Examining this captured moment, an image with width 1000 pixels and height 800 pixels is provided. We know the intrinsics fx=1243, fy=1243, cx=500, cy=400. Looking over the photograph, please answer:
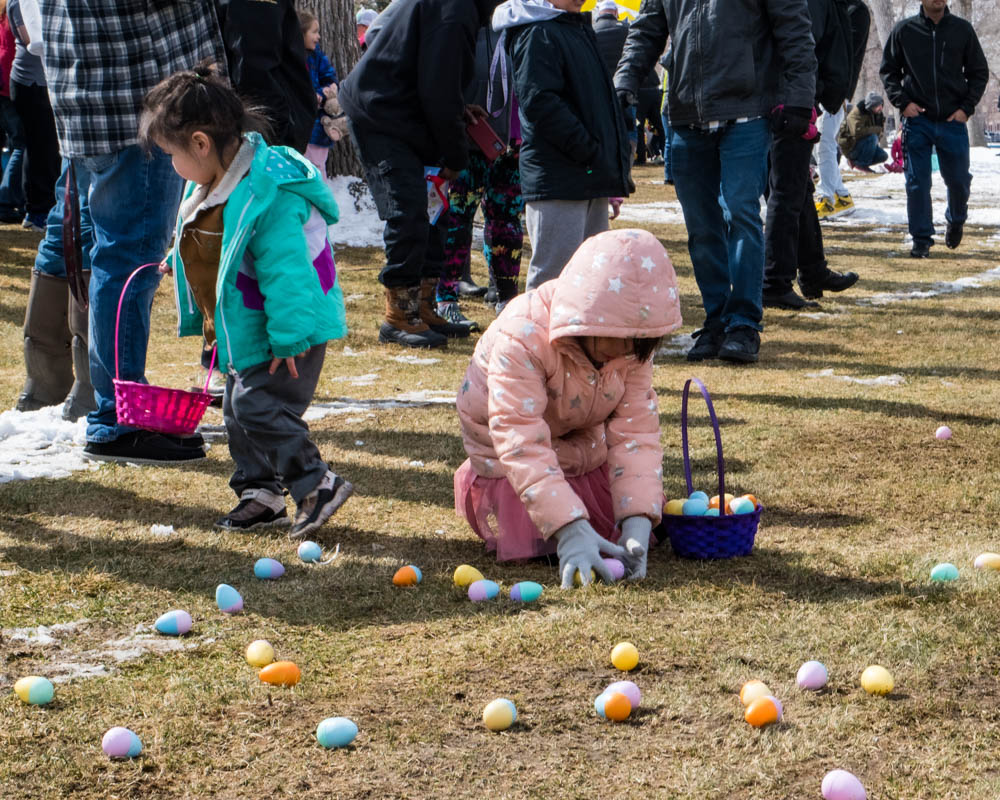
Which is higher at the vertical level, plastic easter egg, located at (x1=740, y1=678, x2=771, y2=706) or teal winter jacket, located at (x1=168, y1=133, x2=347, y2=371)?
teal winter jacket, located at (x1=168, y1=133, x2=347, y2=371)

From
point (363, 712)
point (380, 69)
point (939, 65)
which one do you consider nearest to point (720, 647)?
point (363, 712)

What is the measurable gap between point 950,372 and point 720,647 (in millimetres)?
3840

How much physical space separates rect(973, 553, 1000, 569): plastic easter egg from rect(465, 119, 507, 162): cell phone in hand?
171 inches

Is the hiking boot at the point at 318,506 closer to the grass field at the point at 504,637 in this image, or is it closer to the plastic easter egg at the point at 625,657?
the grass field at the point at 504,637

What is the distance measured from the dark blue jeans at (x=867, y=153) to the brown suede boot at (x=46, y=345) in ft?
64.9

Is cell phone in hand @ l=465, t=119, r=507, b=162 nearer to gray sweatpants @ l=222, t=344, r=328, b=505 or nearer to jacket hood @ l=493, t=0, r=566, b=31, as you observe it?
jacket hood @ l=493, t=0, r=566, b=31

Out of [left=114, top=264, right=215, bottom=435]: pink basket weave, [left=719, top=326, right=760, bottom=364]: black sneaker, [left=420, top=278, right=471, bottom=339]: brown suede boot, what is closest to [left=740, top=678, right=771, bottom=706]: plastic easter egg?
[left=114, top=264, right=215, bottom=435]: pink basket weave

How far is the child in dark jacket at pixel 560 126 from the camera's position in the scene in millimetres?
5637

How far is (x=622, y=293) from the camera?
3.19 m

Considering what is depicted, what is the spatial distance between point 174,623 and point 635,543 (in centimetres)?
121

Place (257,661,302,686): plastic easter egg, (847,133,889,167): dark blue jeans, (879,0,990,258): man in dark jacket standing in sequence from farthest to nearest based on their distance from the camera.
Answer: (847,133,889,167): dark blue jeans
(879,0,990,258): man in dark jacket standing
(257,661,302,686): plastic easter egg

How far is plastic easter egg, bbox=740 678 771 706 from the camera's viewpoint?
2494mm

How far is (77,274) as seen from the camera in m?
4.66

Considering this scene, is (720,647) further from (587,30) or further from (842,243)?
(842,243)
